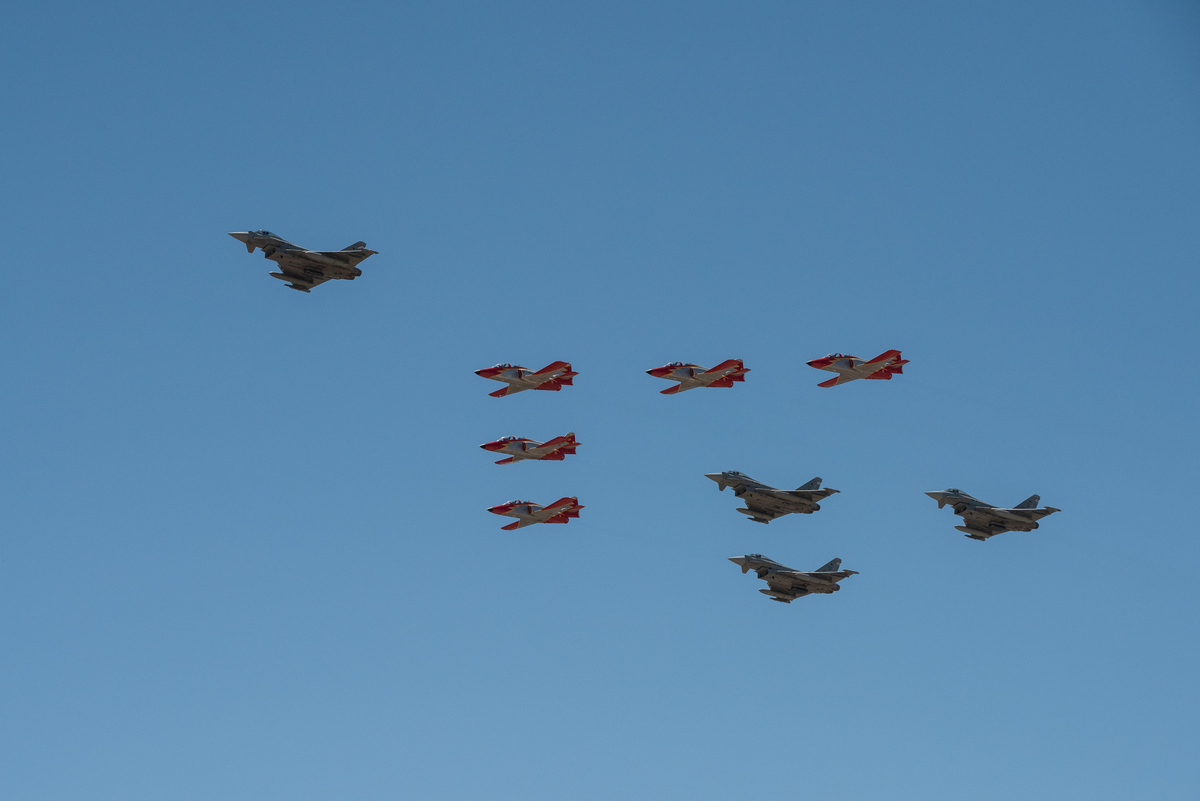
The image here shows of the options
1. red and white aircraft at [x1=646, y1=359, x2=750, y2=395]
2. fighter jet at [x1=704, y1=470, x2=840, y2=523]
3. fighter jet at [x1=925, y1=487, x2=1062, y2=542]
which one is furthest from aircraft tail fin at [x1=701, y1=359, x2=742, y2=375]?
fighter jet at [x1=925, y1=487, x2=1062, y2=542]

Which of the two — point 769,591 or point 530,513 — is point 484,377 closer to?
point 530,513

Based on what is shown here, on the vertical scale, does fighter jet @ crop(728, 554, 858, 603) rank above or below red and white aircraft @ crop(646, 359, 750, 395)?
below

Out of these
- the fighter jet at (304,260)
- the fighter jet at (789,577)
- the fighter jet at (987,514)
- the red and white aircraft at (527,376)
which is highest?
the fighter jet at (304,260)

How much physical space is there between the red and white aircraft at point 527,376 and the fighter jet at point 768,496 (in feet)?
57.7

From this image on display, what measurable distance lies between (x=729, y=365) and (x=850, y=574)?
24.2 meters

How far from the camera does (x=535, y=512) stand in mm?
147000

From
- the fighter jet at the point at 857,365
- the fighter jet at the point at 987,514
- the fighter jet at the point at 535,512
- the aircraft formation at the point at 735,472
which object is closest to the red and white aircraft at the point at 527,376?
the aircraft formation at the point at 735,472

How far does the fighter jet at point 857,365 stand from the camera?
13912 cm

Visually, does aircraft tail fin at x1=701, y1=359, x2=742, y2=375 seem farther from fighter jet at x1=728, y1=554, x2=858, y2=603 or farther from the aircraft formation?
fighter jet at x1=728, y1=554, x2=858, y2=603

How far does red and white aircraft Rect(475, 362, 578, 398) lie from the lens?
13675cm

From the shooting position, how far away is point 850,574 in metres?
144

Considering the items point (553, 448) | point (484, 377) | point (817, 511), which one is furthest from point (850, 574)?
point (484, 377)

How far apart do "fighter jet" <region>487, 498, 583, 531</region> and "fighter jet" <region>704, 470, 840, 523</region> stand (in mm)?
14160

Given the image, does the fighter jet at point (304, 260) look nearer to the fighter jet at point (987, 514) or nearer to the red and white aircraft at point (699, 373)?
the red and white aircraft at point (699, 373)
